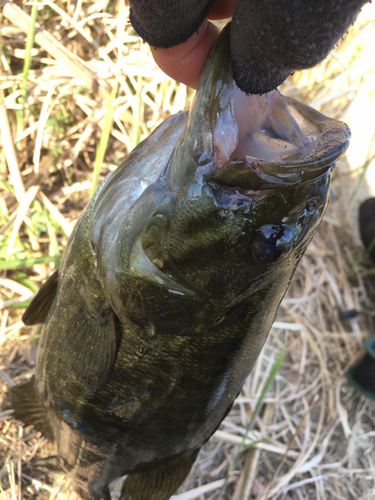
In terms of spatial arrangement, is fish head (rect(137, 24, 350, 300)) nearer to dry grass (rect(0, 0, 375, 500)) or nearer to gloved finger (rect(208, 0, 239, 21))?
gloved finger (rect(208, 0, 239, 21))

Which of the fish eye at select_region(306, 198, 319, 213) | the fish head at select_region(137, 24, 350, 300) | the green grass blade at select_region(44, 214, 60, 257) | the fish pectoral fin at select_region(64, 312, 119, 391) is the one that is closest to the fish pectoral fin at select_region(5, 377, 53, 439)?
the fish pectoral fin at select_region(64, 312, 119, 391)

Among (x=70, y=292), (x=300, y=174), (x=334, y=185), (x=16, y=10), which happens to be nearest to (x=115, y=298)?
(x=70, y=292)

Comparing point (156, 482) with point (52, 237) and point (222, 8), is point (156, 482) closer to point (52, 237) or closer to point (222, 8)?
point (52, 237)

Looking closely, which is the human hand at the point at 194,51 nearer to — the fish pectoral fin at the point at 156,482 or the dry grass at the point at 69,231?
the dry grass at the point at 69,231

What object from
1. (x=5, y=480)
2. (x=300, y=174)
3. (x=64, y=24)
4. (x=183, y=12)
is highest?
(x=183, y=12)

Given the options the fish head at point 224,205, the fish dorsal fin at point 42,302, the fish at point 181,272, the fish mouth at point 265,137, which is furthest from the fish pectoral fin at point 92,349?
the fish mouth at point 265,137

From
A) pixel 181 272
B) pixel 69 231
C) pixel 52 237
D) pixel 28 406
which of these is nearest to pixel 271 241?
pixel 181 272

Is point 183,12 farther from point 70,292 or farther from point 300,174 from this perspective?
point 70,292
